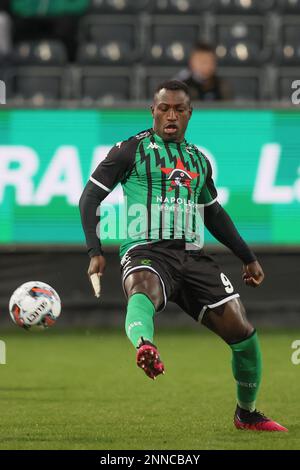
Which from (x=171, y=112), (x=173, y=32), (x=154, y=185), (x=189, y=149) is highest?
(x=171, y=112)

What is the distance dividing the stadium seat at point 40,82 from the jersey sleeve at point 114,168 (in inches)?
281

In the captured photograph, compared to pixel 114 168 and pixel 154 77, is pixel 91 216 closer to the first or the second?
pixel 114 168

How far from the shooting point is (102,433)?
234 inches

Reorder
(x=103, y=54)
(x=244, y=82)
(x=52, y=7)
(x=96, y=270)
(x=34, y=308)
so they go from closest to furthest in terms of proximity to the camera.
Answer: (x=96, y=270)
(x=34, y=308)
(x=244, y=82)
(x=103, y=54)
(x=52, y=7)

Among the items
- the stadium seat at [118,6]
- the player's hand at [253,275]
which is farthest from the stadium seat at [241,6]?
the player's hand at [253,275]

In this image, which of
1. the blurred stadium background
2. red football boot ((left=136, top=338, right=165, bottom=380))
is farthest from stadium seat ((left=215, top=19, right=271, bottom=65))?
red football boot ((left=136, top=338, right=165, bottom=380))

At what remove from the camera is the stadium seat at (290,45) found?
13336mm

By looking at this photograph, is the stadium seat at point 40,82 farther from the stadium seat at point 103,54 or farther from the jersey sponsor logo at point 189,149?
the jersey sponsor logo at point 189,149

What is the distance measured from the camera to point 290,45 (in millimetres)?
13758

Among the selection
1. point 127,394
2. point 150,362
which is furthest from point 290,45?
point 150,362

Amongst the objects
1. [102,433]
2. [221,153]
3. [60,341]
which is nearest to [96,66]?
[221,153]

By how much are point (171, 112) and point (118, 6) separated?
8.27 metres

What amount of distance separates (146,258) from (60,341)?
207 inches

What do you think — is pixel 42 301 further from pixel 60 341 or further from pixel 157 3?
pixel 157 3
